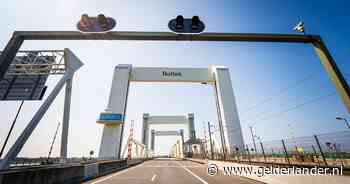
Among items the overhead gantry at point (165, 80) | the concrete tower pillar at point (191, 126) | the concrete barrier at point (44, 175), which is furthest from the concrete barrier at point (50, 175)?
the concrete tower pillar at point (191, 126)

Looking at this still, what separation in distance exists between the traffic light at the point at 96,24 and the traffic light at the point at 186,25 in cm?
153

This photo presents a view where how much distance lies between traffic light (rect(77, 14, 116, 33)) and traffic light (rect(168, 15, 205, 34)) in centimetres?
153

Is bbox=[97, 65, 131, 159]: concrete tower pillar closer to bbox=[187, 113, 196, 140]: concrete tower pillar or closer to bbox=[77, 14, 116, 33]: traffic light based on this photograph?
bbox=[77, 14, 116, 33]: traffic light

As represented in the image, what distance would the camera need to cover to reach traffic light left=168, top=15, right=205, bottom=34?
4.53 meters

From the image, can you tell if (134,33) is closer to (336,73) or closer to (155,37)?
(155,37)

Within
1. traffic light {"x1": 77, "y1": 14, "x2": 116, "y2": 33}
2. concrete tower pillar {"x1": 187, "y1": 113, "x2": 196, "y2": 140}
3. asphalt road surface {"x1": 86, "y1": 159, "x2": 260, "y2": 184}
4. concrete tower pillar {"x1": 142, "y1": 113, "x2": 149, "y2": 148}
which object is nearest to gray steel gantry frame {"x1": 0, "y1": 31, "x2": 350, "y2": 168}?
traffic light {"x1": 77, "y1": 14, "x2": 116, "y2": 33}

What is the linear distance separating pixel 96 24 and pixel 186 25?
227 cm

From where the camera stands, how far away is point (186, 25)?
4.62 meters

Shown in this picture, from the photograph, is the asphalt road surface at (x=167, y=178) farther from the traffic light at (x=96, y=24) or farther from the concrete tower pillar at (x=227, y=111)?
the concrete tower pillar at (x=227, y=111)

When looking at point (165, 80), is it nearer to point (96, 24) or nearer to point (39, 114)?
point (39, 114)

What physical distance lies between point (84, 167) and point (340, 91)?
37.4ft

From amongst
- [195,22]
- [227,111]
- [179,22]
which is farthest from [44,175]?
[227,111]

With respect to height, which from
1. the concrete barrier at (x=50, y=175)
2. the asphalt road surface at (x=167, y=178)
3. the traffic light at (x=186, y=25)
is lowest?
the asphalt road surface at (x=167, y=178)

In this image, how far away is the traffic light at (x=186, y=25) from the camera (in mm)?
4527
